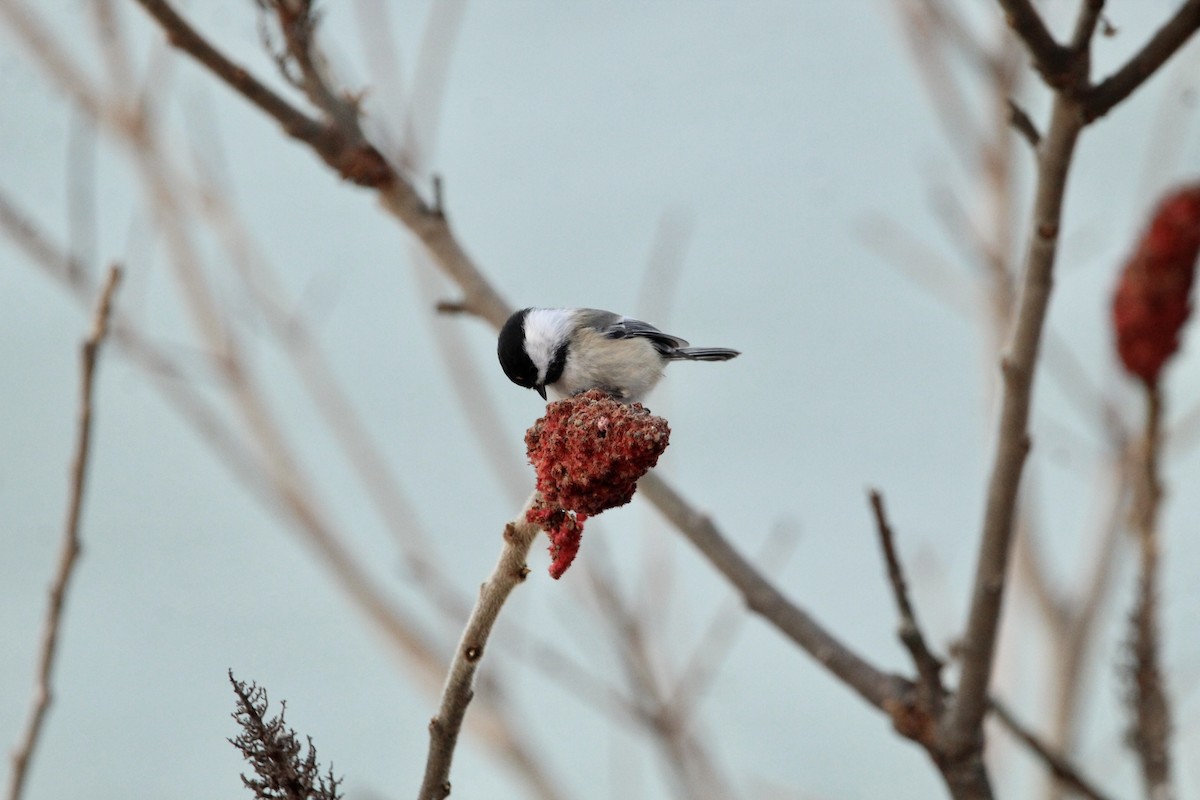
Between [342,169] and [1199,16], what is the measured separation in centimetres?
152

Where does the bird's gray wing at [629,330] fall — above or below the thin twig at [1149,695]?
above

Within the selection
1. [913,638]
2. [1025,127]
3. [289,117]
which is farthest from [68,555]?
[1025,127]

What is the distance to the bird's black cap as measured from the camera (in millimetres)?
1673

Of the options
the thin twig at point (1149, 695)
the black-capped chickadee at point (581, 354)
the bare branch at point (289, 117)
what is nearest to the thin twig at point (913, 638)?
the thin twig at point (1149, 695)

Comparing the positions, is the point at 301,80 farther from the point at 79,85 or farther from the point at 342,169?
the point at 79,85

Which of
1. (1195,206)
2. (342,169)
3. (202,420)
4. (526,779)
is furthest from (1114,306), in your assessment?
(202,420)

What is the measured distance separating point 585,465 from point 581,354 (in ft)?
1.81

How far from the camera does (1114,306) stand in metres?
2.63

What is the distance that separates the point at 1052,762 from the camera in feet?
6.97

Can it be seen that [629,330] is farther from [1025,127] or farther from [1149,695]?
[1149,695]

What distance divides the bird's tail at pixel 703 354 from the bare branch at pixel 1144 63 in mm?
704

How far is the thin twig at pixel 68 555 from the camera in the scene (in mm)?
1585

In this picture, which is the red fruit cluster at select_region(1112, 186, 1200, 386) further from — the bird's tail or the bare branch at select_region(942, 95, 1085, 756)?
the bird's tail

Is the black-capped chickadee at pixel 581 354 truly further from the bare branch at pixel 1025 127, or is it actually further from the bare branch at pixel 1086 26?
the bare branch at pixel 1086 26
